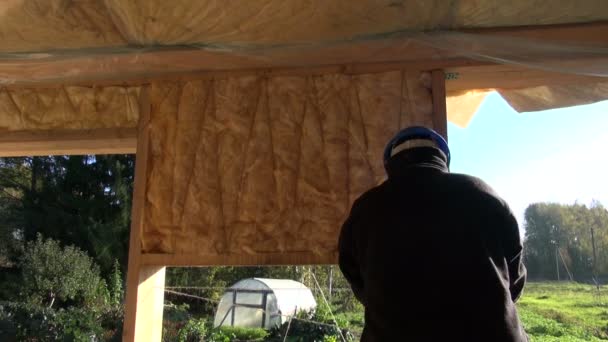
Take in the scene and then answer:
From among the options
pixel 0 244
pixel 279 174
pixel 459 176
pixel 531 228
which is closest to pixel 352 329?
pixel 531 228

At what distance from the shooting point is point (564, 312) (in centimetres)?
325

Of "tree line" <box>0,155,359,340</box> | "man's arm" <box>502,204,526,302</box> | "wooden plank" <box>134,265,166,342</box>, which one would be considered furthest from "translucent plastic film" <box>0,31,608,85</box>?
"tree line" <box>0,155,359,340</box>

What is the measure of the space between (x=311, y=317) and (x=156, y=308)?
1965 mm

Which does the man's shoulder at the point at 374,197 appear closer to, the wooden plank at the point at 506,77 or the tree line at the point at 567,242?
the wooden plank at the point at 506,77

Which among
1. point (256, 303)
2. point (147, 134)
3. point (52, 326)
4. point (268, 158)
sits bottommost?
point (52, 326)

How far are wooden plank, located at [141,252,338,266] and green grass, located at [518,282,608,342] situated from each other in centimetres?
144

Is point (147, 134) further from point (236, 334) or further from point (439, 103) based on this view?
point (236, 334)

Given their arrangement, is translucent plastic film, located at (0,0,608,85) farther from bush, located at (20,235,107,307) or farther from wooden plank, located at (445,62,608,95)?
bush, located at (20,235,107,307)

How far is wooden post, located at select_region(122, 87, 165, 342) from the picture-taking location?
2633 millimetres

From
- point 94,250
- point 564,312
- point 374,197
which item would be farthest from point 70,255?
point 374,197

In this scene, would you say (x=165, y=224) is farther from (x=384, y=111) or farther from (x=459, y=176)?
(x=459, y=176)

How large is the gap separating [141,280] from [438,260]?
5.80ft

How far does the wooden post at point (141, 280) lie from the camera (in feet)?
8.64

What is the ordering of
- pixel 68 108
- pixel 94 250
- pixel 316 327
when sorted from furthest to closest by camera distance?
pixel 94 250 → pixel 316 327 → pixel 68 108
